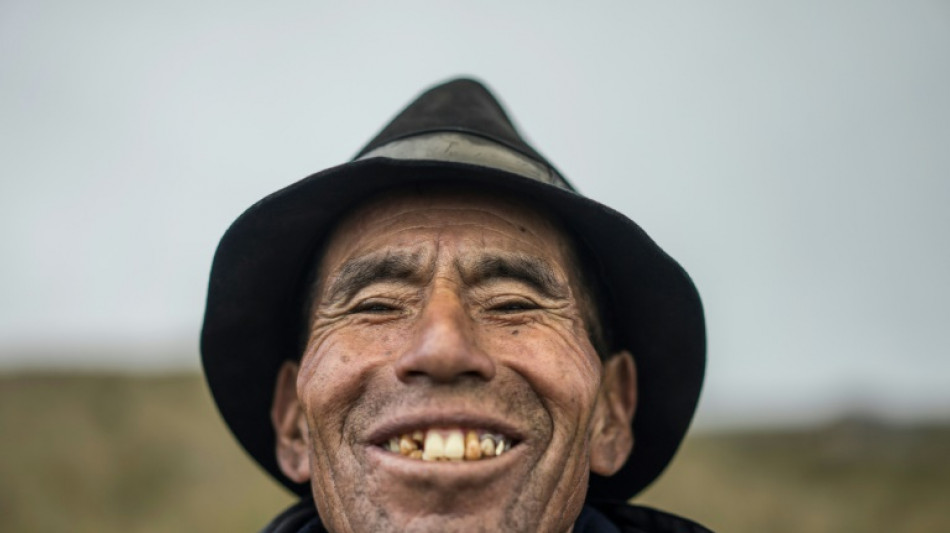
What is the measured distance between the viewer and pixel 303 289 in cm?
337

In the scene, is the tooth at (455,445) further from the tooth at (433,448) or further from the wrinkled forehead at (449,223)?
the wrinkled forehead at (449,223)

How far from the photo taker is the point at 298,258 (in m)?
3.30

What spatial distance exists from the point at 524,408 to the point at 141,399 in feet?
32.5

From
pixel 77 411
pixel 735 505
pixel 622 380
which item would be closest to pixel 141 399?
pixel 77 411

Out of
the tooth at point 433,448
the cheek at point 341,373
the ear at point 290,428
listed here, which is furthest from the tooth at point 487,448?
the ear at point 290,428

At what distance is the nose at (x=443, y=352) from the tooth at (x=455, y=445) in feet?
0.57

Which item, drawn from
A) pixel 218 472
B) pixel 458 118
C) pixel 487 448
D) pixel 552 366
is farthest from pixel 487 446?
pixel 218 472

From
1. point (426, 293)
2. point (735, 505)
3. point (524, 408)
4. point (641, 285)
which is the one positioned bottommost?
point (735, 505)

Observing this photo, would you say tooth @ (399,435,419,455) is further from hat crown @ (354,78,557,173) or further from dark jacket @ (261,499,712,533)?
hat crown @ (354,78,557,173)

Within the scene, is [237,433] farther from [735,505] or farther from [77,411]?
[77,411]

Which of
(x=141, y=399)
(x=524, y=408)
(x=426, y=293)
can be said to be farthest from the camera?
(x=141, y=399)

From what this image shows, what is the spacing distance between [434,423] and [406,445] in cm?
12

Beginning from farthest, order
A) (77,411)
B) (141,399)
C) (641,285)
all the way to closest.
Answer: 1. (141,399)
2. (77,411)
3. (641,285)

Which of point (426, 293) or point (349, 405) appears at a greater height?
point (426, 293)
